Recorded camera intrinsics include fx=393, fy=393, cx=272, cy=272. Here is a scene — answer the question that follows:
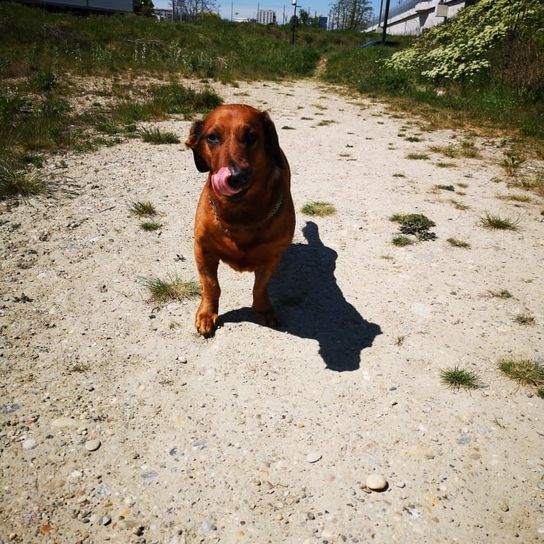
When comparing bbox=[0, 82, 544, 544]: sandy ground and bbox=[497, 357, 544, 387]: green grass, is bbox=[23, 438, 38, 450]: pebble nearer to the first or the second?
bbox=[0, 82, 544, 544]: sandy ground

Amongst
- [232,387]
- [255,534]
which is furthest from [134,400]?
[255,534]

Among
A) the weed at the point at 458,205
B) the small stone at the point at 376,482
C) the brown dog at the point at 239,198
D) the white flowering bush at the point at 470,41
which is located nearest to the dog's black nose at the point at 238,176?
the brown dog at the point at 239,198

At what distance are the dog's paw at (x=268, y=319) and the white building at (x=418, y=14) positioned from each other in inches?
952

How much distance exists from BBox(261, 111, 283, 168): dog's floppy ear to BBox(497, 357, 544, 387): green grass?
1.89m

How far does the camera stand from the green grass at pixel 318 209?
4.52m

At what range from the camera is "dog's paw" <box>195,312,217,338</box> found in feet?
8.80

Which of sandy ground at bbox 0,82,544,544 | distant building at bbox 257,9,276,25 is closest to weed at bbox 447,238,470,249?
sandy ground at bbox 0,82,544,544

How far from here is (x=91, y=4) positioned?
3156 cm

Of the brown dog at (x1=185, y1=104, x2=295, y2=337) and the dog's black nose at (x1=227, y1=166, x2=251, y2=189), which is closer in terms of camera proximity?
the dog's black nose at (x1=227, y1=166, x2=251, y2=189)

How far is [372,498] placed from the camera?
1760 millimetres

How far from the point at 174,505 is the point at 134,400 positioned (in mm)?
675

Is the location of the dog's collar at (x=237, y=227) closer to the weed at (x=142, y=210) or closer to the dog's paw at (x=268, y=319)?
the dog's paw at (x=268, y=319)

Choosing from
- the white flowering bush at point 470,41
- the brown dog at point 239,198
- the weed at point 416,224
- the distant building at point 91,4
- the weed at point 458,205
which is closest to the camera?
the brown dog at point 239,198


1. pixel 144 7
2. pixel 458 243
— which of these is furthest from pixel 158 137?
pixel 144 7
